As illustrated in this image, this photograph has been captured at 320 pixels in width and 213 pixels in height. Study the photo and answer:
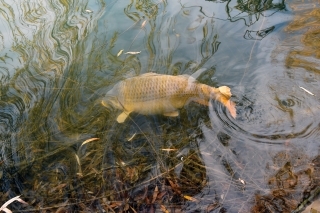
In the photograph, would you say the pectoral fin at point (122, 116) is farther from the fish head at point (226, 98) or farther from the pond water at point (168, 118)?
the fish head at point (226, 98)

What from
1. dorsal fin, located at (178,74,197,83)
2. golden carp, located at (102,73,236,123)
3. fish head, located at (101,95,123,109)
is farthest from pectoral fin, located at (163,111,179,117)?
fish head, located at (101,95,123,109)

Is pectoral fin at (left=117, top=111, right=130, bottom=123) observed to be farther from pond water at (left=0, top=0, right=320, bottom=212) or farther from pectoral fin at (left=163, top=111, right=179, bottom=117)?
pectoral fin at (left=163, top=111, right=179, bottom=117)

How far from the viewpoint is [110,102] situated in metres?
2.97

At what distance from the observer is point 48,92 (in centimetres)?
330

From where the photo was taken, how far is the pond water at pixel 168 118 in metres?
2.20

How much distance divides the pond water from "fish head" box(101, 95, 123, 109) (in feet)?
0.19

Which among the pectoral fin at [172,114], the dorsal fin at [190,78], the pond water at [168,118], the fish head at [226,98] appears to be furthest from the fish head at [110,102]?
the fish head at [226,98]

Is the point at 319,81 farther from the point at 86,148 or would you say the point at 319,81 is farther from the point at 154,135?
the point at 86,148

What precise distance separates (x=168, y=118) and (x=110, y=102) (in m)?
0.61

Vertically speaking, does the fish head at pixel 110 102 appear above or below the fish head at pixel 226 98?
below

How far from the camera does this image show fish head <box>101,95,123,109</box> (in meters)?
2.93

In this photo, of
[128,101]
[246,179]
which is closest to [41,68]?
[128,101]

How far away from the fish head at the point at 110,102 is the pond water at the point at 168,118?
0.06 meters

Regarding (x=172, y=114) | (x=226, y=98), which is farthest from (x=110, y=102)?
(x=226, y=98)
